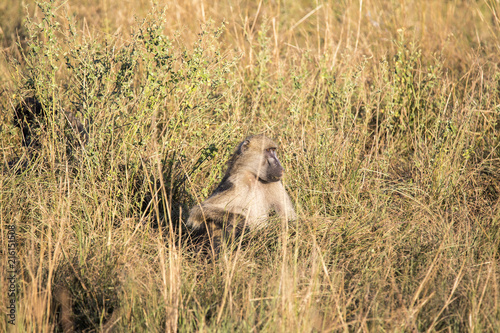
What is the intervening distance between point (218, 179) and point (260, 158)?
676 millimetres

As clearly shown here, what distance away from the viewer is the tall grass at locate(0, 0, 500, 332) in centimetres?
261

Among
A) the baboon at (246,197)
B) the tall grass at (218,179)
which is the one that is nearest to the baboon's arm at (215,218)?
the baboon at (246,197)

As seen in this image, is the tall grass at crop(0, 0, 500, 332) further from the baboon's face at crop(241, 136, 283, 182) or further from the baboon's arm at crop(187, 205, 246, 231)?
the baboon's face at crop(241, 136, 283, 182)

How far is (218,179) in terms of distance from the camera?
4.27 m

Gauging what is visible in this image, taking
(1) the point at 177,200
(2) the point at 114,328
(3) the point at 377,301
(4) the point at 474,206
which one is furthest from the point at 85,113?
(4) the point at 474,206

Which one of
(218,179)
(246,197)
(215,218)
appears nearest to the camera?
(215,218)

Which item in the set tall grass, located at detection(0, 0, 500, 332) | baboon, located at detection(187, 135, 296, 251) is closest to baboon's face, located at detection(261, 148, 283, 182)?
baboon, located at detection(187, 135, 296, 251)

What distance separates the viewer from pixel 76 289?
9.16ft

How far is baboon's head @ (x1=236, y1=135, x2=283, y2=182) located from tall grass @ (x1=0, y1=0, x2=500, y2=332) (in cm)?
29

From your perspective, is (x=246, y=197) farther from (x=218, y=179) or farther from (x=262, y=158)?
(x=218, y=179)

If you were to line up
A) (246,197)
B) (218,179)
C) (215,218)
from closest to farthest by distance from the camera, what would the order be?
1. (215,218)
2. (246,197)
3. (218,179)

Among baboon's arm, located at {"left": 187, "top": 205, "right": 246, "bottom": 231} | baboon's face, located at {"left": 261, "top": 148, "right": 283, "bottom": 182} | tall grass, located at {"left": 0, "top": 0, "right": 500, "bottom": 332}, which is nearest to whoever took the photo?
tall grass, located at {"left": 0, "top": 0, "right": 500, "bottom": 332}

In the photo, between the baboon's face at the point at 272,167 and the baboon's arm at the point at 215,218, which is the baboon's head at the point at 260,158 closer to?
the baboon's face at the point at 272,167

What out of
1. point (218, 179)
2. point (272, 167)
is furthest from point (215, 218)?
point (218, 179)
